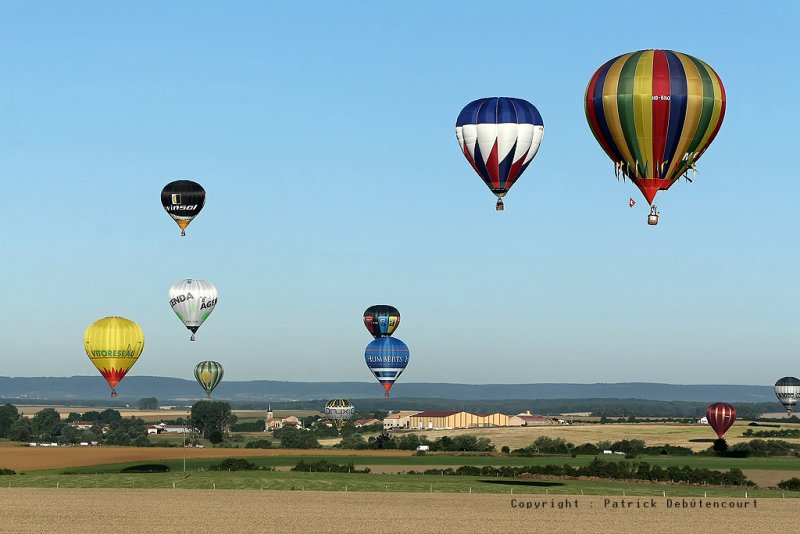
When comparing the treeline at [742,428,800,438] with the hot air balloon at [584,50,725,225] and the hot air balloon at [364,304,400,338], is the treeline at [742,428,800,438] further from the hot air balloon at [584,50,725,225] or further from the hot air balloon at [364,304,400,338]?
the hot air balloon at [584,50,725,225]

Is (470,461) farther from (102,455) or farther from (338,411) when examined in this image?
(338,411)

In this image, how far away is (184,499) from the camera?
7450cm

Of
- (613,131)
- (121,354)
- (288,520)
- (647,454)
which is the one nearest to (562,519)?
(288,520)

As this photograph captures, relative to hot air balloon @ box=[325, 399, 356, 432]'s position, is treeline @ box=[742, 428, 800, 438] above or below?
below

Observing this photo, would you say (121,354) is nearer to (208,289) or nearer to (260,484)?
(208,289)

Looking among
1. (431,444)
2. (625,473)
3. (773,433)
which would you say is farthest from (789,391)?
(625,473)

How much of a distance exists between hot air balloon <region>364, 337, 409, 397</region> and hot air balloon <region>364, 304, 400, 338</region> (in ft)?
3.20

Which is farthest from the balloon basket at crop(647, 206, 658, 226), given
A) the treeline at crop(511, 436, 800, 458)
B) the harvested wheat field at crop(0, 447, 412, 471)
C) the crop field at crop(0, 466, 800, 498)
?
the treeline at crop(511, 436, 800, 458)

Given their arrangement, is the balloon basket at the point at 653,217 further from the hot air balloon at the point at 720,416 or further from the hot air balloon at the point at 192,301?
the hot air balloon at the point at 720,416

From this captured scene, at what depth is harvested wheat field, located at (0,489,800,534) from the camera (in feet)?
197

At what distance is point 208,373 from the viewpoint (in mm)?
139125

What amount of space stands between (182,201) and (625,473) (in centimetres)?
3832

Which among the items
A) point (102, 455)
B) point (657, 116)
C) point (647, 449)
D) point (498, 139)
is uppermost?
point (498, 139)

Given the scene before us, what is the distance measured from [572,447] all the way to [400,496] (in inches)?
2787
